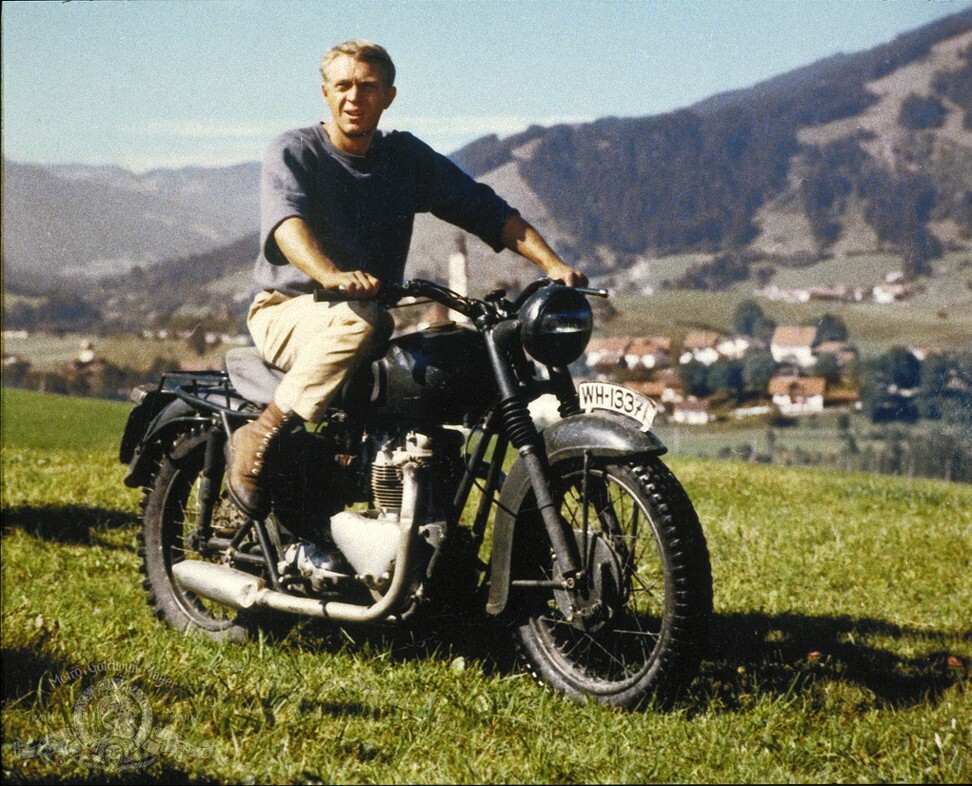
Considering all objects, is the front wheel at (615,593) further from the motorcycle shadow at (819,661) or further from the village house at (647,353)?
the village house at (647,353)

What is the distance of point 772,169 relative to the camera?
2931 centimetres

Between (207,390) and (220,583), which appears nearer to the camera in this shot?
(220,583)

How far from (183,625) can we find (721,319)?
69.4 ft

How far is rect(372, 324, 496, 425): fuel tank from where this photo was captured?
13.3ft

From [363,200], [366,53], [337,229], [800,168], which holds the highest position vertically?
[800,168]

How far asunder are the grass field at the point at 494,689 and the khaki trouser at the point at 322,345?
0.97m

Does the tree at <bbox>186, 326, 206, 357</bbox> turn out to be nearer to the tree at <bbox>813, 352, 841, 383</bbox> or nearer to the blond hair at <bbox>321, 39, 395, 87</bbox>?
the blond hair at <bbox>321, 39, 395, 87</bbox>

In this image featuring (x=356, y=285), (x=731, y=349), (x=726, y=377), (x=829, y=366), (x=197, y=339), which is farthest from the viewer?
(x=829, y=366)

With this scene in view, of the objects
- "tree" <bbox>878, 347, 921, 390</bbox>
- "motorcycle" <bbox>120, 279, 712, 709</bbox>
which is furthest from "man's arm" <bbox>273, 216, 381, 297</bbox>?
"tree" <bbox>878, 347, 921, 390</bbox>

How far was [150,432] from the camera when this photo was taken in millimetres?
5078

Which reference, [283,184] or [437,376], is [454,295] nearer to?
[437,376]

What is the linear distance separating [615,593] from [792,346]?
378 cm

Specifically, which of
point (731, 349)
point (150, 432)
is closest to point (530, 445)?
point (150, 432)

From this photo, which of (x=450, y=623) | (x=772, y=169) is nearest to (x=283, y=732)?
(x=450, y=623)
